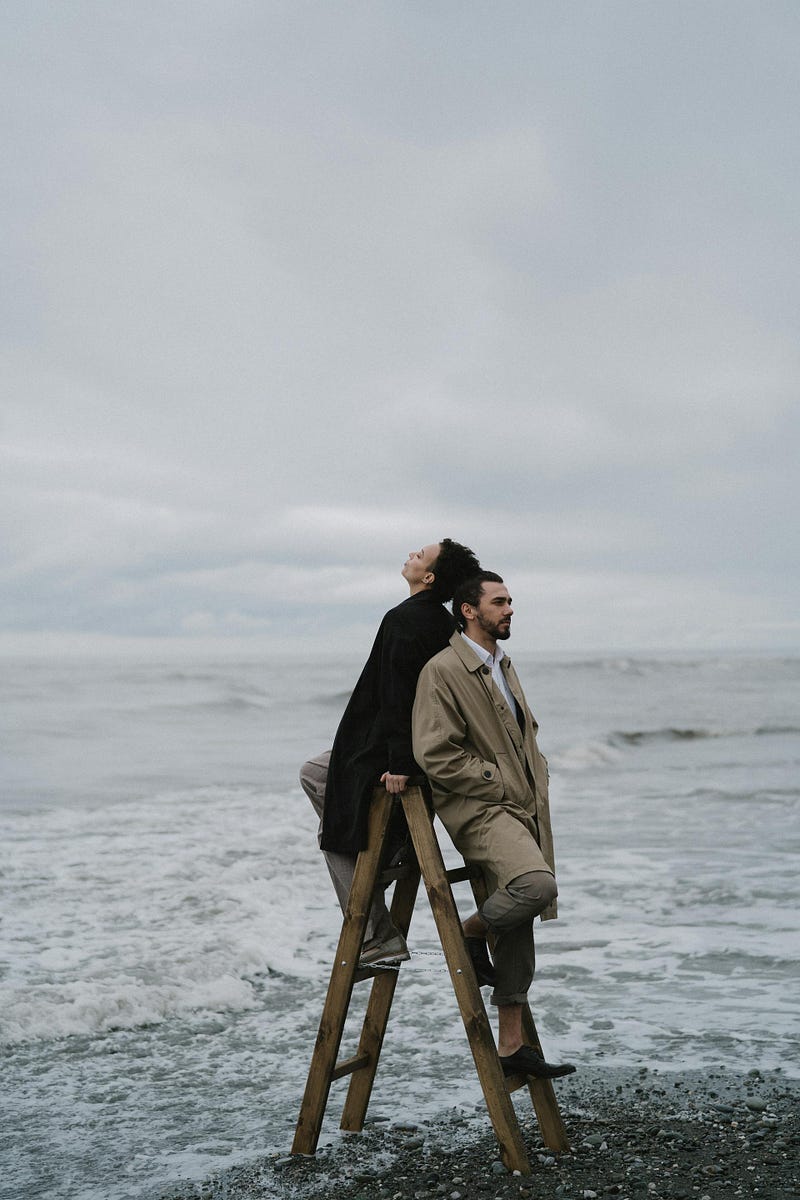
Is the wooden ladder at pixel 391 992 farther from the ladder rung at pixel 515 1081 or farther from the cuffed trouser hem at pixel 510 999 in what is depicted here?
the cuffed trouser hem at pixel 510 999

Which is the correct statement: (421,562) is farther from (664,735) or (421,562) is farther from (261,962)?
(664,735)

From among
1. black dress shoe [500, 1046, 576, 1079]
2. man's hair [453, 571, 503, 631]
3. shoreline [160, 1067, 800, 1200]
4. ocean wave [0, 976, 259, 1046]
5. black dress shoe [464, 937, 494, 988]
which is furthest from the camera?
ocean wave [0, 976, 259, 1046]

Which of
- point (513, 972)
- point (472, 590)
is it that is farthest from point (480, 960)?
point (472, 590)

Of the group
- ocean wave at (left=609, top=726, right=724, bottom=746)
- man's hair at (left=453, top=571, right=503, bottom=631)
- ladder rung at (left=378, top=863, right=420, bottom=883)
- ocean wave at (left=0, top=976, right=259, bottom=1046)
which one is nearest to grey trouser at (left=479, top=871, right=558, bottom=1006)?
ladder rung at (left=378, top=863, right=420, bottom=883)

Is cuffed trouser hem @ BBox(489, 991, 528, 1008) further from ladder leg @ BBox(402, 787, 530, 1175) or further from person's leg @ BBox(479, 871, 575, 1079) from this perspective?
ladder leg @ BBox(402, 787, 530, 1175)

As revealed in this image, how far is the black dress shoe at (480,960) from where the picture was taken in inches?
185

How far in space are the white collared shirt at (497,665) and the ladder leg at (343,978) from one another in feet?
2.16

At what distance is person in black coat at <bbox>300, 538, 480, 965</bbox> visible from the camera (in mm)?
4459

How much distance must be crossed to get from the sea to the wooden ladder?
1.72ft

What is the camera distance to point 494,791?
A: 4387mm

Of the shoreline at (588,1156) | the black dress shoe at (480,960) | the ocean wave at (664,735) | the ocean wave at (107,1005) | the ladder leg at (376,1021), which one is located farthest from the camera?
the ocean wave at (664,735)

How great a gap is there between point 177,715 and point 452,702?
35.7 metres

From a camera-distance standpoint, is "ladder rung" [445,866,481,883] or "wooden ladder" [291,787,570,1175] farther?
"ladder rung" [445,866,481,883]

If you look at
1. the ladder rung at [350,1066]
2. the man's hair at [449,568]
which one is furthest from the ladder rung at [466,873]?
the man's hair at [449,568]
